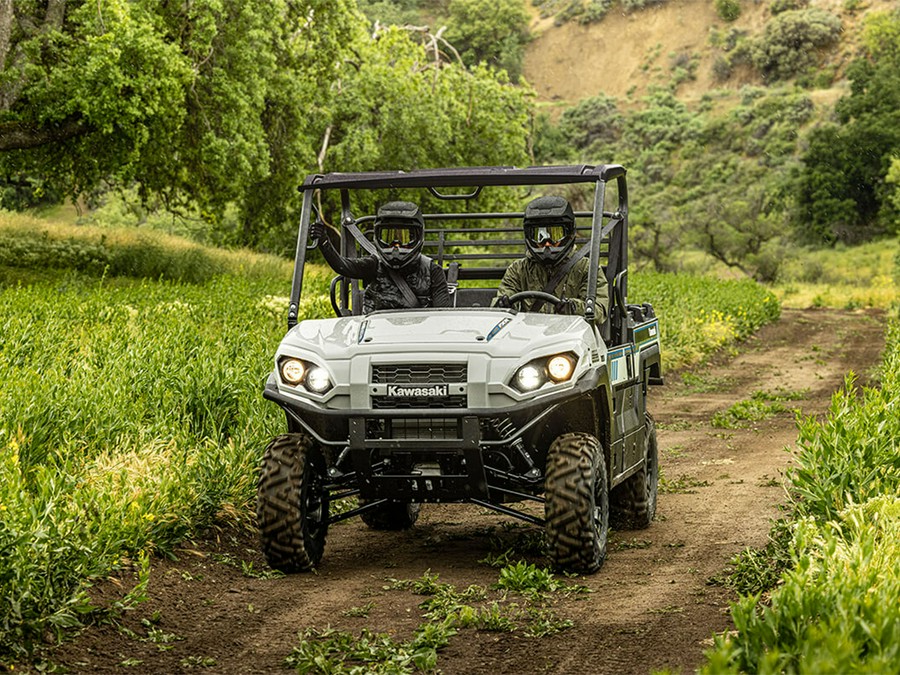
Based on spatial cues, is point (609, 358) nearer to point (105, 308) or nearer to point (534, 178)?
point (534, 178)

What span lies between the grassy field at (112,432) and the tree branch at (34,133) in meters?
8.59

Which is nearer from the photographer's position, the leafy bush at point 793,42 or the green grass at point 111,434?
the green grass at point 111,434

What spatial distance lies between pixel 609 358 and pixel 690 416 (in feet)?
28.4

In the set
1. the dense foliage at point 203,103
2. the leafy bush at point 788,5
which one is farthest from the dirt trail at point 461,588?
the leafy bush at point 788,5

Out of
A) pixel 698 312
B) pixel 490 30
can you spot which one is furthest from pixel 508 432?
pixel 490 30

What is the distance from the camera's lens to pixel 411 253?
812 cm

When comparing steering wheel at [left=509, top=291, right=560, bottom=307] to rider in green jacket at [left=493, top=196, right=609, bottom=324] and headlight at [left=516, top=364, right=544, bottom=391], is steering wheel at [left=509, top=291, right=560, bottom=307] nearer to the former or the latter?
rider in green jacket at [left=493, top=196, right=609, bottom=324]

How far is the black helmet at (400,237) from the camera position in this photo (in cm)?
806

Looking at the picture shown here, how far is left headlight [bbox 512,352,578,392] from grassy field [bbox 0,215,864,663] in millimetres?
2287

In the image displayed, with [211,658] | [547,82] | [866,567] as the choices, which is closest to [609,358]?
[866,567]

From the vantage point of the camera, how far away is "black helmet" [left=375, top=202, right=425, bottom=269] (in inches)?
317

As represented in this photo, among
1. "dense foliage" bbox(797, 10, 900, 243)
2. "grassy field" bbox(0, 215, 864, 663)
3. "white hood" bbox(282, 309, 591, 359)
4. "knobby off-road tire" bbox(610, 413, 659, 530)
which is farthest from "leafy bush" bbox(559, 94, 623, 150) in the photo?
"white hood" bbox(282, 309, 591, 359)

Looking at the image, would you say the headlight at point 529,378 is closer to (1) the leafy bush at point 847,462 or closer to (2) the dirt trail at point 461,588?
(2) the dirt trail at point 461,588

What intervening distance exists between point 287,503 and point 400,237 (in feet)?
6.77
